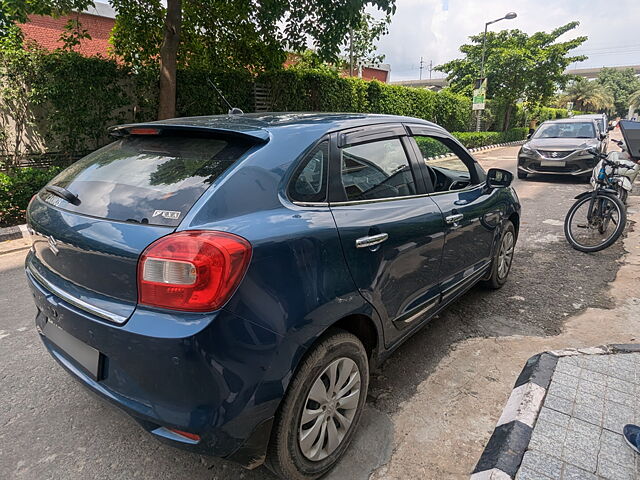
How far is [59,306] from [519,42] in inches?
1121

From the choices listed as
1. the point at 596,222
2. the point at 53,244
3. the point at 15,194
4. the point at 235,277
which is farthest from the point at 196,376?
the point at 15,194

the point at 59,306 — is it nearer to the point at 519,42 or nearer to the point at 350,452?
the point at 350,452

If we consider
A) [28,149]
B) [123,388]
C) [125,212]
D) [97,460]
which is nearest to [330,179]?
[125,212]

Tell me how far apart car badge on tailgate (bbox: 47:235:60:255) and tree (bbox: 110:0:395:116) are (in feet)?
24.3

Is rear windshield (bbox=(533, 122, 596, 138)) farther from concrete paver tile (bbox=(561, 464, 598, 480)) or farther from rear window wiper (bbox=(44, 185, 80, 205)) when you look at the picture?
rear window wiper (bbox=(44, 185, 80, 205))

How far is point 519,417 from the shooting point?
2.20 metres

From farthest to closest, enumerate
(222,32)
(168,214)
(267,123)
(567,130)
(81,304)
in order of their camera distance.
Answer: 1. (567,130)
2. (222,32)
3. (267,123)
4. (81,304)
5. (168,214)

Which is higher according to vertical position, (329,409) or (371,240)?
(371,240)

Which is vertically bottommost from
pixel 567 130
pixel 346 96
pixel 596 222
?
pixel 596 222

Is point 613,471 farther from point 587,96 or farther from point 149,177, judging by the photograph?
point 587,96

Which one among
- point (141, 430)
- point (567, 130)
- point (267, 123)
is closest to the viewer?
point (267, 123)

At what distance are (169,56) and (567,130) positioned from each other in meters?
10.3

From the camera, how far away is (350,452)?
6.94ft

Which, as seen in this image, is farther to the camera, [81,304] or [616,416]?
[616,416]
